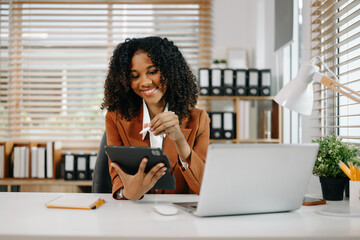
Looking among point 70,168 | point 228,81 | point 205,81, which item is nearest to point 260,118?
point 228,81

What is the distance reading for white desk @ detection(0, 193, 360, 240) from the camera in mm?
834

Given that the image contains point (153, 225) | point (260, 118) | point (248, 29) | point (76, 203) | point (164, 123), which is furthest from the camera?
point (248, 29)

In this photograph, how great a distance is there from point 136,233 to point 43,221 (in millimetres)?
275

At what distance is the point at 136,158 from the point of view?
1.16 meters

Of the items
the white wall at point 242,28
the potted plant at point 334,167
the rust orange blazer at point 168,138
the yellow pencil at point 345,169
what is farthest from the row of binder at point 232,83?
the yellow pencil at point 345,169

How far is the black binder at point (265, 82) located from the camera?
10.1ft

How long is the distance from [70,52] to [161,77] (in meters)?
2.30

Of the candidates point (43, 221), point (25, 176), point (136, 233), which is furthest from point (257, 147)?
point (25, 176)

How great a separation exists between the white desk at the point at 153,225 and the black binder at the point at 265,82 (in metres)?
1.99

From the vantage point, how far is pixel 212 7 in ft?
11.8

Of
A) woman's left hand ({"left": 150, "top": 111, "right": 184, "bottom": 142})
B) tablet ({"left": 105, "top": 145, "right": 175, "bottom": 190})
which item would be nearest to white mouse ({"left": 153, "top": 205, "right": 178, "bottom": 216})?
tablet ({"left": 105, "top": 145, "right": 175, "bottom": 190})

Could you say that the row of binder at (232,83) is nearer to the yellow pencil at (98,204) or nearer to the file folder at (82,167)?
the file folder at (82,167)

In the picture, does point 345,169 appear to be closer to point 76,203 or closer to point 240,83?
point 76,203

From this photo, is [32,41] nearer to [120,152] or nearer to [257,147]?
[120,152]
